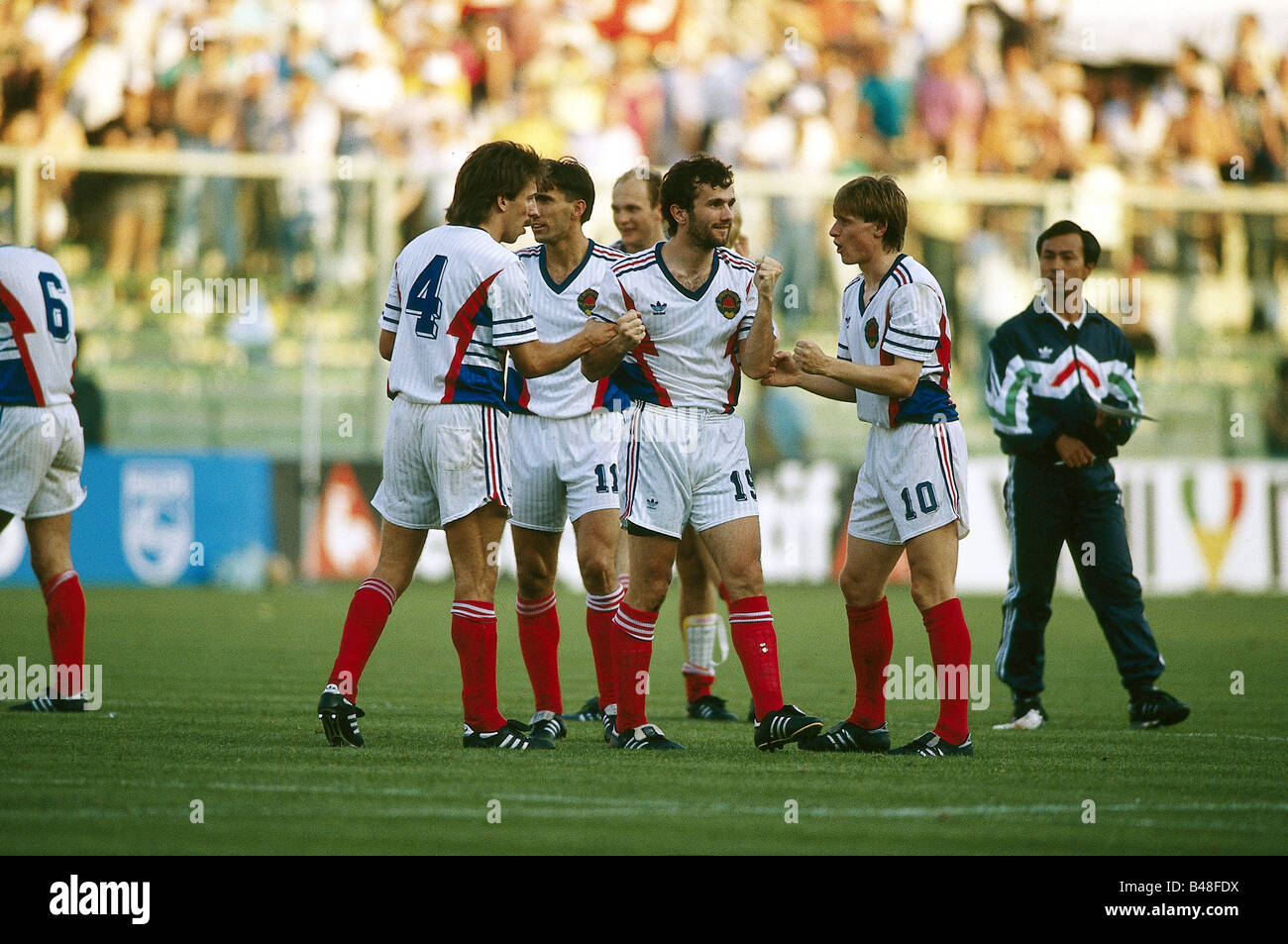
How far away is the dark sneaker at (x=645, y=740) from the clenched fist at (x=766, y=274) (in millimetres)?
1815

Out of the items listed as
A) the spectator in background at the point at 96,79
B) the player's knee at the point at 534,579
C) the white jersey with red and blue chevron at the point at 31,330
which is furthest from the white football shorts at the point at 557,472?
the spectator in background at the point at 96,79

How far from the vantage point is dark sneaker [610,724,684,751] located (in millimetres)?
7020

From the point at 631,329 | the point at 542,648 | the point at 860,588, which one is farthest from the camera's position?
the point at 542,648

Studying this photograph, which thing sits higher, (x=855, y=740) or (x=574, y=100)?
(x=574, y=100)

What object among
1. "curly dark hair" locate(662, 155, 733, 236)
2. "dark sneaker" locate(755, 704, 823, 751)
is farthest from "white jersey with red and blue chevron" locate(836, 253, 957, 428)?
"dark sneaker" locate(755, 704, 823, 751)

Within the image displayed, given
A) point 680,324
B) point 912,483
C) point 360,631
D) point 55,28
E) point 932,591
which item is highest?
point 55,28

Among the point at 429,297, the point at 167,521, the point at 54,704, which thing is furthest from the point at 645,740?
the point at 167,521

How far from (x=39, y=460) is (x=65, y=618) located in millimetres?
743

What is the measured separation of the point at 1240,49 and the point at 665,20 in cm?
780

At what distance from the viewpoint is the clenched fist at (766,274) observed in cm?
655

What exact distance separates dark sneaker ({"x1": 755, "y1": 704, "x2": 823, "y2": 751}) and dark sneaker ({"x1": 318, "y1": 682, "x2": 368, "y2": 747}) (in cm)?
157

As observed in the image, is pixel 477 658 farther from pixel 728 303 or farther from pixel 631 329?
pixel 728 303

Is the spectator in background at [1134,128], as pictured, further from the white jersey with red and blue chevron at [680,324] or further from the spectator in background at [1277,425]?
the white jersey with red and blue chevron at [680,324]

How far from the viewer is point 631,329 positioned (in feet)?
21.5
